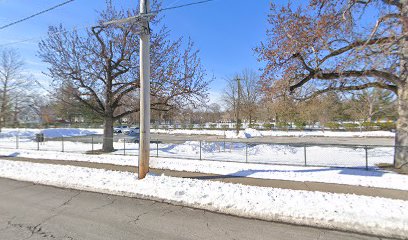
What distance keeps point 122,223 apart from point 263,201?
3168mm

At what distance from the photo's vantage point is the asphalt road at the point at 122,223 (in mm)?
4055

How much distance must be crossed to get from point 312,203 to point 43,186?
806 centimetres

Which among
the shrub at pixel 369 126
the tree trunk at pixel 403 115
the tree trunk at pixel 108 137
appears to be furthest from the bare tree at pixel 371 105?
the tree trunk at pixel 108 137

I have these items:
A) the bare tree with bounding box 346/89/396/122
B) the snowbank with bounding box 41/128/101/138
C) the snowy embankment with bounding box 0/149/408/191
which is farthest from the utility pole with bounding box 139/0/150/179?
the bare tree with bounding box 346/89/396/122

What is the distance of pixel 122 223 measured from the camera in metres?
4.59

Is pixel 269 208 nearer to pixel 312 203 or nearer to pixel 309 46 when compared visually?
pixel 312 203

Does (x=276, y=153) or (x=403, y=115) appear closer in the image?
(x=403, y=115)

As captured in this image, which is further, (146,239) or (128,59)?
(128,59)

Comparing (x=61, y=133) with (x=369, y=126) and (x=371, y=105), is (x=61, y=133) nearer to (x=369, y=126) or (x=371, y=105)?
(x=369, y=126)

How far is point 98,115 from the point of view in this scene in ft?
51.5

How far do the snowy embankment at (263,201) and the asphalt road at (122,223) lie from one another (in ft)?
0.90

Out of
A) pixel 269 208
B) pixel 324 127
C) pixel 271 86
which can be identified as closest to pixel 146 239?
pixel 269 208

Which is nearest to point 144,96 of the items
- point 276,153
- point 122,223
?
point 122,223

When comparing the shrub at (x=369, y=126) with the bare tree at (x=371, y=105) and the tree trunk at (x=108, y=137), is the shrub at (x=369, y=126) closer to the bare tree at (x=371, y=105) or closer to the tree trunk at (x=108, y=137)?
the bare tree at (x=371, y=105)
